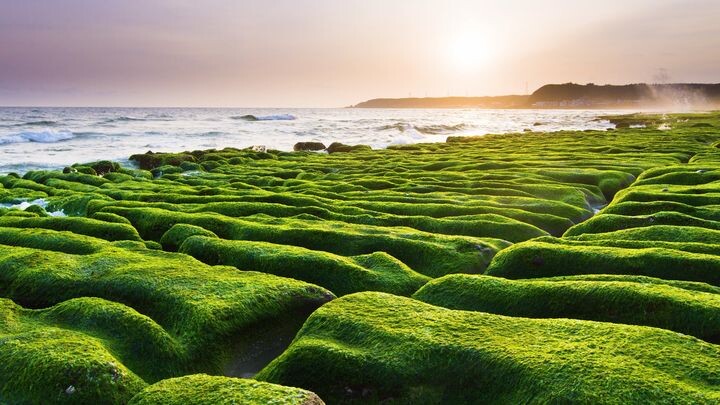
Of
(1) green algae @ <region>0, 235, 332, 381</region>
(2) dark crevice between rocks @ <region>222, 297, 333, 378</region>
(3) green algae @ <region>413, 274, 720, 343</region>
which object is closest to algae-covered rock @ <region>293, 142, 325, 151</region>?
(1) green algae @ <region>0, 235, 332, 381</region>

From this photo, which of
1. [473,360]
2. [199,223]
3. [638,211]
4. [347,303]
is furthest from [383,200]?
[473,360]

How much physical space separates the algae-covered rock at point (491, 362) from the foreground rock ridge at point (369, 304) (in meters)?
→ 0.02

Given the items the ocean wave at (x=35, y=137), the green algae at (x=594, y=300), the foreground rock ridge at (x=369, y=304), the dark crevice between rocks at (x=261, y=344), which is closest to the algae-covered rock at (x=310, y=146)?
the ocean wave at (x=35, y=137)

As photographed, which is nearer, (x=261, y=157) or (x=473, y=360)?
(x=473, y=360)

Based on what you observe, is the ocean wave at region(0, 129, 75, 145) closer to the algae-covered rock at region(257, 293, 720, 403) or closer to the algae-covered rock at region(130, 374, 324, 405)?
the algae-covered rock at region(130, 374, 324, 405)

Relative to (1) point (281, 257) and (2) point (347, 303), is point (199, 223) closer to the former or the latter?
(1) point (281, 257)

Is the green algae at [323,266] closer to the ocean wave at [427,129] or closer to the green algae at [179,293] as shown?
the green algae at [179,293]

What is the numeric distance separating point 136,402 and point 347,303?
113 inches

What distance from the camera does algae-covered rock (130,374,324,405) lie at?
470 centimetres

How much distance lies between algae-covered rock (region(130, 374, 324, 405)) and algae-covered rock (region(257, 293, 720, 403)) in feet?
2.67

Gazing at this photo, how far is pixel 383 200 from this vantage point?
17203 millimetres

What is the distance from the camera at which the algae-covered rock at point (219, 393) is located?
15.4 feet

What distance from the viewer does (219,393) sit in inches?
192

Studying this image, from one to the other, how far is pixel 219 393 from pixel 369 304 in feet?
8.46
